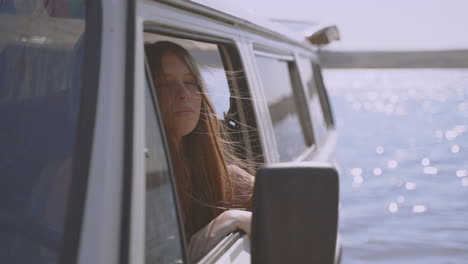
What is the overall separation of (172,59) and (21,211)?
867mm

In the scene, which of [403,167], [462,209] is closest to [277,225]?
[462,209]

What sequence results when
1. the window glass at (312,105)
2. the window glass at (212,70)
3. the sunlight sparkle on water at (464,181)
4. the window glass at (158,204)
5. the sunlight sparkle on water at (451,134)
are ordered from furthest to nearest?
the sunlight sparkle on water at (451,134) → the sunlight sparkle on water at (464,181) → the window glass at (312,105) → the window glass at (212,70) → the window glass at (158,204)

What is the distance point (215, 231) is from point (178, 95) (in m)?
0.42

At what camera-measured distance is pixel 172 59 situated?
2189 mm

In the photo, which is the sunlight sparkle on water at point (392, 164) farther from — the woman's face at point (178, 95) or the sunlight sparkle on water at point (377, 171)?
the woman's face at point (178, 95)

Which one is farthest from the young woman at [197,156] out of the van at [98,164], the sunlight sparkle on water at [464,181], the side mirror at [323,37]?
the sunlight sparkle on water at [464,181]

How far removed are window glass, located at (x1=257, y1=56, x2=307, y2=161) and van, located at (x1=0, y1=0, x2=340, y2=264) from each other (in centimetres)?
159

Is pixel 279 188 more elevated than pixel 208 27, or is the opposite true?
pixel 208 27

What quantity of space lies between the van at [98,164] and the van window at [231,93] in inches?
35.5

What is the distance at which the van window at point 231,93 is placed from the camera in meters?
2.61

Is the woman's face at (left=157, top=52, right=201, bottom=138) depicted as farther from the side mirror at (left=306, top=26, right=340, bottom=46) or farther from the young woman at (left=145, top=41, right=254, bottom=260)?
the side mirror at (left=306, top=26, right=340, bottom=46)

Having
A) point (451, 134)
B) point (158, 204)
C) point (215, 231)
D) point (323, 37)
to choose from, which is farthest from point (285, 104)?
point (451, 134)

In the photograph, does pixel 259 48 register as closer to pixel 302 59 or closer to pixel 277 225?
pixel 277 225

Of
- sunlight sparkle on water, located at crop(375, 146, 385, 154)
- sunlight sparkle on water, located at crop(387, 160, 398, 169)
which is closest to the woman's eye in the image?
sunlight sparkle on water, located at crop(387, 160, 398, 169)
